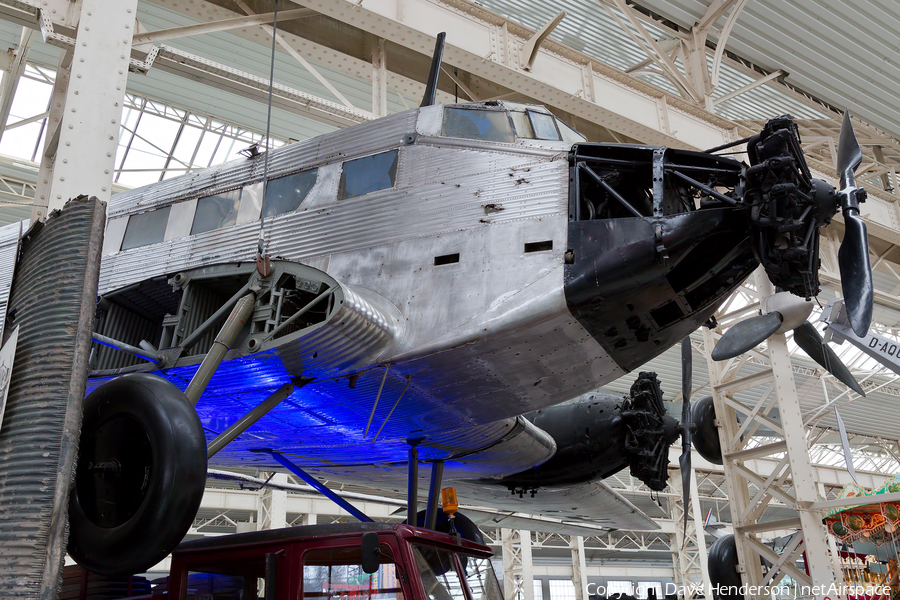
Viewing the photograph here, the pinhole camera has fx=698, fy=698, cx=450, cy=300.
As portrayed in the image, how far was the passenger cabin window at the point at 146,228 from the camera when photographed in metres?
7.61

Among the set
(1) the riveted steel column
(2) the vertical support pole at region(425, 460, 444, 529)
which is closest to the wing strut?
(2) the vertical support pole at region(425, 460, 444, 529)

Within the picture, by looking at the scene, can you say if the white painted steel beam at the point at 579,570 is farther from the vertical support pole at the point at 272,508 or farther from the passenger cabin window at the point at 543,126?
the passenger cabin window at the point at 543,126

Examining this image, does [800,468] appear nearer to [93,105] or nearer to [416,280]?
[416,280]

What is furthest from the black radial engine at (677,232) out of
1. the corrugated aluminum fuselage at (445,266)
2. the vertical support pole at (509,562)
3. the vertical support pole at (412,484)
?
the vertical support pole at (509,562)

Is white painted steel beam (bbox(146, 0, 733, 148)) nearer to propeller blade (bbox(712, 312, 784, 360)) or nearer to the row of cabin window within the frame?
the row of cabin window

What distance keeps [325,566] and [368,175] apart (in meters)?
3.37

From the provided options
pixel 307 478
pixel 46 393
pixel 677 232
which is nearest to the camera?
pixel 46 393

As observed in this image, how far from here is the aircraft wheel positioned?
12500 mm

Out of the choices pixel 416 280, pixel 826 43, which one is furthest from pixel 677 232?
pixel 826 43

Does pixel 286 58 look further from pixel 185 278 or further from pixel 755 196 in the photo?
pixel 755 196

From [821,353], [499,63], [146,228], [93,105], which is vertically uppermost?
[499,63]

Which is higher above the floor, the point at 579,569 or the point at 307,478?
the point at 307,478

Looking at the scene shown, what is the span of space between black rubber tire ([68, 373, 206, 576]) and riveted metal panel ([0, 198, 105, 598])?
1.21 ft

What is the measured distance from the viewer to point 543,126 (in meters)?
6.24
